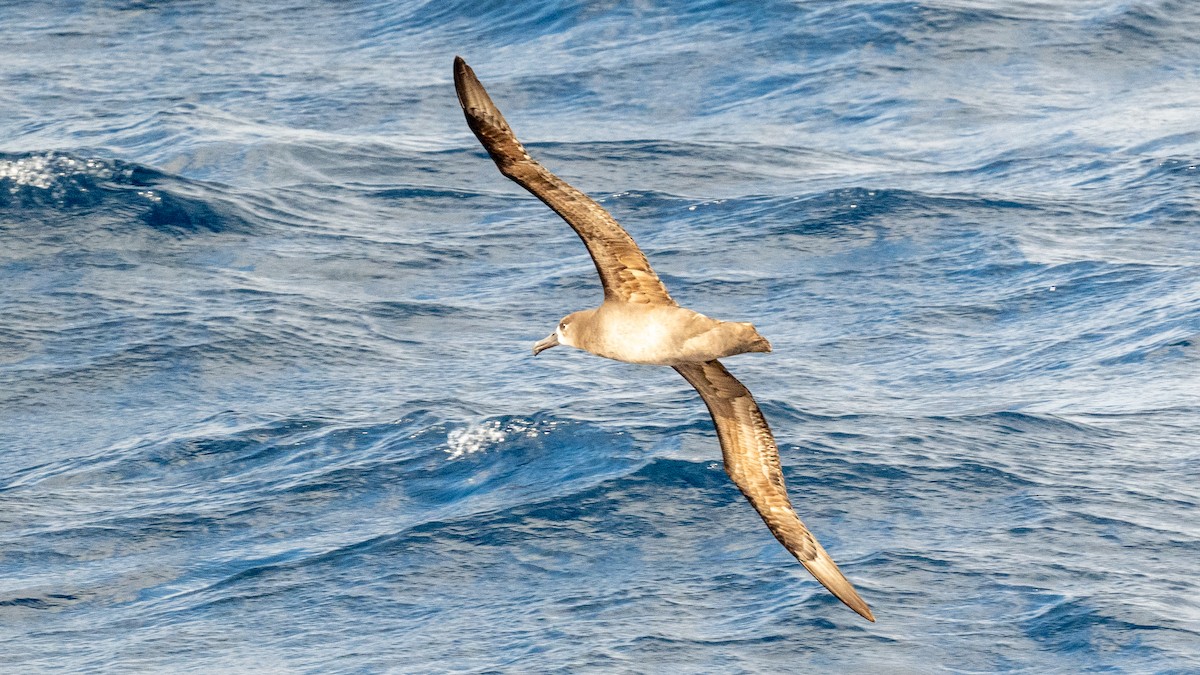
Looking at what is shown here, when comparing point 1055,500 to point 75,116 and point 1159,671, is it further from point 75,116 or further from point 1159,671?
point 75,116

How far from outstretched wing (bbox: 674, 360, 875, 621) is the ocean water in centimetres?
513

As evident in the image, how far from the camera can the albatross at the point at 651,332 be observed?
48.0 ft

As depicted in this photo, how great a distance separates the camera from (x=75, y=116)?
1593 inches

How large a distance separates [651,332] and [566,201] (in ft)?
4.25

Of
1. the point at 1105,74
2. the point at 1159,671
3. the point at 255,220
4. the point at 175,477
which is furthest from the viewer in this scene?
the point at 1105,74

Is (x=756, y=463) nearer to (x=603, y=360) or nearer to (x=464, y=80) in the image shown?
(x=464, y=80)

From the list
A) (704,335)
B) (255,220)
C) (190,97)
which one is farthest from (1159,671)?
(190,97)

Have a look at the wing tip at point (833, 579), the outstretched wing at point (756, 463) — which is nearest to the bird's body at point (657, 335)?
the outstretched wing at point (756, 463)

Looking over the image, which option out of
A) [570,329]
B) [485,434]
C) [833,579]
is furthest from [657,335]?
[485,434]

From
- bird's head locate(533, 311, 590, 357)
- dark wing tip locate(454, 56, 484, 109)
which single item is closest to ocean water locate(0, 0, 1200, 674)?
bird's head locate(533, 311, 590, 357)

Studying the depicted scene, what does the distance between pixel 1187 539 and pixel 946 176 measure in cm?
1265

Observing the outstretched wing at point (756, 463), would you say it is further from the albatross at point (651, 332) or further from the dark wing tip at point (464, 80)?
the dark wing tip at point (464, 80)

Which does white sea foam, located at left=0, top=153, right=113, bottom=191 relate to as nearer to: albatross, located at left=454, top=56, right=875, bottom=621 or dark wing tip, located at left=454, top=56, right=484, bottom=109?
albatross, located at left=454, top=56, right=875, bottom=621

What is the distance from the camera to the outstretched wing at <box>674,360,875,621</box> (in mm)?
16656
